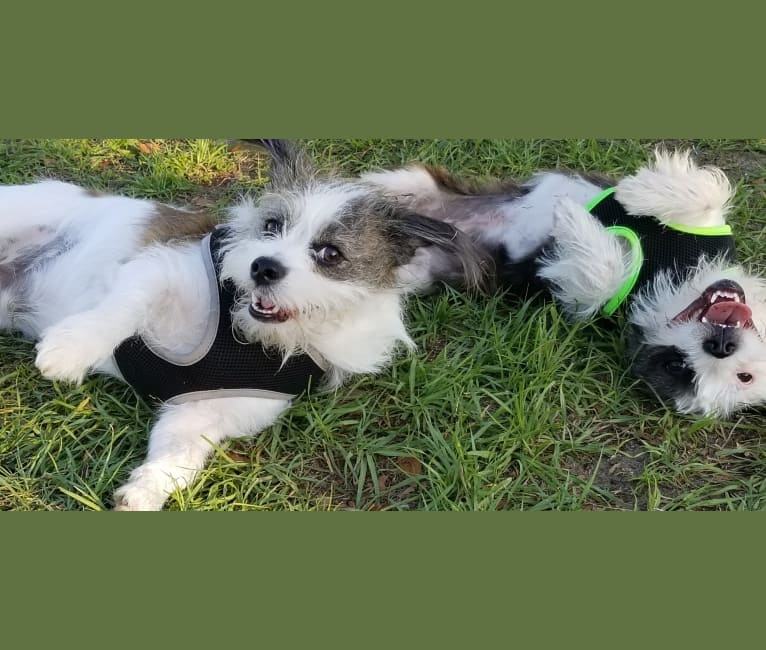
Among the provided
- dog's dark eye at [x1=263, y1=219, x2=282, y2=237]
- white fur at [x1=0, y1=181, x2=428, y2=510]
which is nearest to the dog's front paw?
white fur at [x1=0, y1=181, x2=428, y2=510]

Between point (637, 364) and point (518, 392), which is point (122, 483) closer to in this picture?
point (518, 392)

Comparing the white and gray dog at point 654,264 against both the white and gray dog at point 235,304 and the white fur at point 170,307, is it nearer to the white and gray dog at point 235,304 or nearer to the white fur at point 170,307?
the white and gray dog at point 235,304

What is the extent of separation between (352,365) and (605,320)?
175 centimetres

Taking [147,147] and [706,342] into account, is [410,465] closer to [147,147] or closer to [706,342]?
[706,342]

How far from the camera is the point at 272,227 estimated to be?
3.68 metres

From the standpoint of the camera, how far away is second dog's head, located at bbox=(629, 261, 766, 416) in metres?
3.99

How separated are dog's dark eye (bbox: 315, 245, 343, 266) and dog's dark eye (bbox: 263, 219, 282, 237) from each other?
23 centimetres

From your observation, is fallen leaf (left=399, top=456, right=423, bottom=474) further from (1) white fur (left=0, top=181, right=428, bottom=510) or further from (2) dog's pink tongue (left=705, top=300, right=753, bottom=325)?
(2) dog's pink tongue (left=705, top=300, right=753, bottom=325)

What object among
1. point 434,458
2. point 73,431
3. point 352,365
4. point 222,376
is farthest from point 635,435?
point 73,431

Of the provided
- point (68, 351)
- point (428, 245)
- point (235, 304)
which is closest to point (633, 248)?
point (428, 245)

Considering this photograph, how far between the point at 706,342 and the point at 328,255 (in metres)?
2.17

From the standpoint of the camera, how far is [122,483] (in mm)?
3494

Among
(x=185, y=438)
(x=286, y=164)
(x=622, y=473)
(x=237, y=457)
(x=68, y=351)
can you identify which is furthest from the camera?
(x=286, y=164)

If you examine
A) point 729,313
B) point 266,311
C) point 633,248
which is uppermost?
point 266,311
